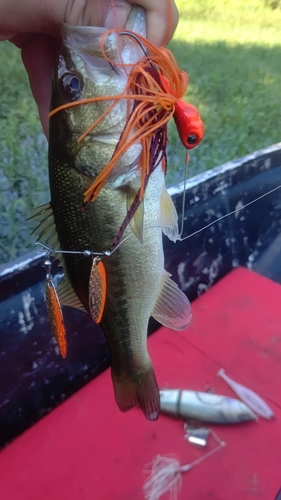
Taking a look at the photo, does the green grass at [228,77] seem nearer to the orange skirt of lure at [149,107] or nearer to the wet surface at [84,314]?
the wet surface at [84,314]

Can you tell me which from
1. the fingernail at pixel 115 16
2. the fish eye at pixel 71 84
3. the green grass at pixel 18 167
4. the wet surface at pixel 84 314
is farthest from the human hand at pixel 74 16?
the green grass at pixel 18 167

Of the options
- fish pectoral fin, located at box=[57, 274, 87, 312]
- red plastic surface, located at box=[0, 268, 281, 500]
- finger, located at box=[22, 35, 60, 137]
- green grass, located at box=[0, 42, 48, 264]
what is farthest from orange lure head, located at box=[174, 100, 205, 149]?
green grass, located at box=[0, 42, 48, 264]

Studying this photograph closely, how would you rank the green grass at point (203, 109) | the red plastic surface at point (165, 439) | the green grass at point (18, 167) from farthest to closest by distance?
the green grass at point (203, 109) < the green grass at point (18, 167) < the red plastic surface at point (165, 439)

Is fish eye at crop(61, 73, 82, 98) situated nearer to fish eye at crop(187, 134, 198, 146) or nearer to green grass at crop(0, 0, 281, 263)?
fish eye at crop(187, 134, 198, 146)

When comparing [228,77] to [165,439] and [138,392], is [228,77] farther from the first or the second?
[138,392]

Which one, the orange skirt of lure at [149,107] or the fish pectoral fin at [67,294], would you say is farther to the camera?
the fish pectoral fin at [67,294]

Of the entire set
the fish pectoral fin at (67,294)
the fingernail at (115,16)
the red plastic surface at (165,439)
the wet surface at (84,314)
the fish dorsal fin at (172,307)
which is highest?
the fingernail at (115,16)

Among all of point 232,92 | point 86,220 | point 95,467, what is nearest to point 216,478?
point 95,467

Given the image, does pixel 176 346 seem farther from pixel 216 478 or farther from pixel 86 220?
pixel 86 220

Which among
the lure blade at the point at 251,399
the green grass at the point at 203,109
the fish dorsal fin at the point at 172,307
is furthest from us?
the green grass at the point at 203,109
